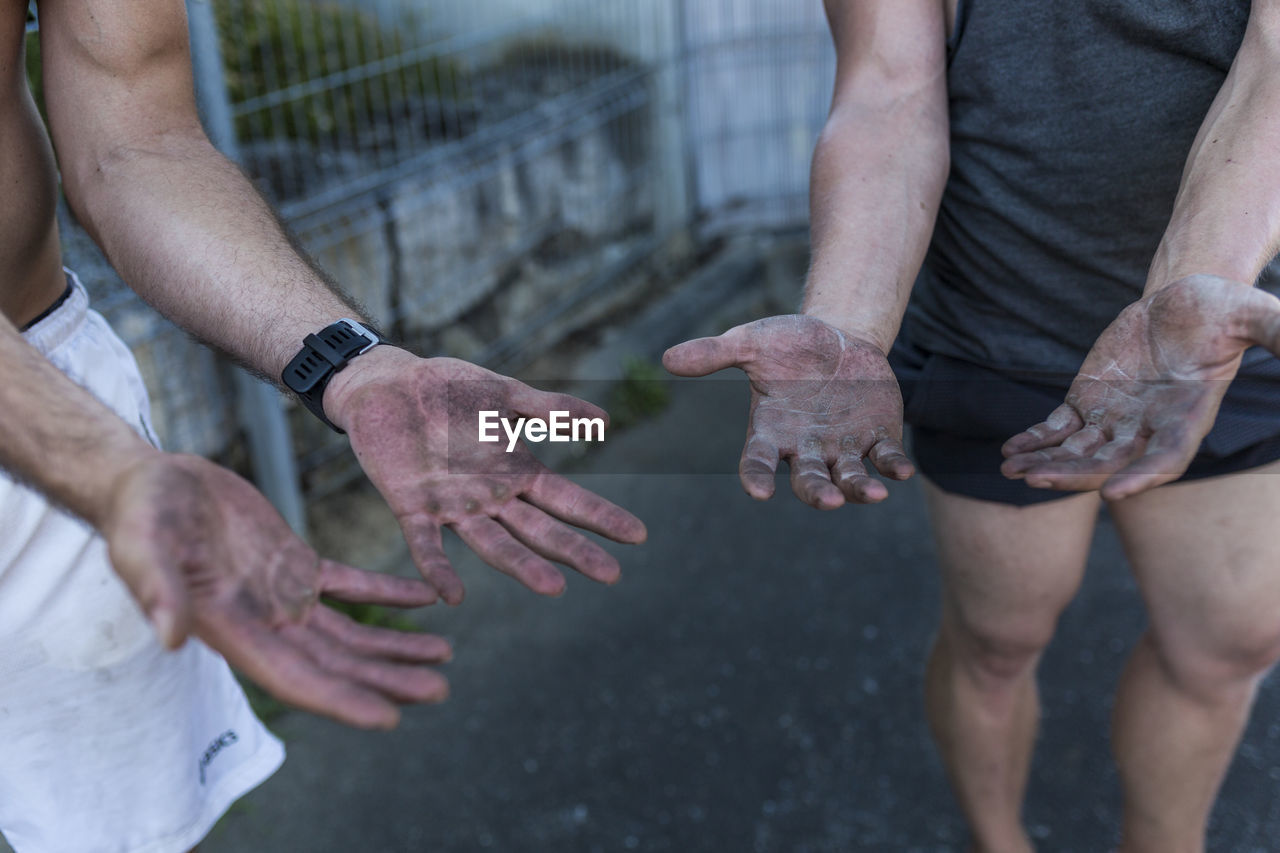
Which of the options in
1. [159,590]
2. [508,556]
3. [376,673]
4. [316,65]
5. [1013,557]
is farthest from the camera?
[316,65]

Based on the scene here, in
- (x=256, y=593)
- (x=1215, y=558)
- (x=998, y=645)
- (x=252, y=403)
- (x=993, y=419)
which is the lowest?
(x=252, y=403)

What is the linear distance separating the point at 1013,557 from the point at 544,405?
0.86 meters

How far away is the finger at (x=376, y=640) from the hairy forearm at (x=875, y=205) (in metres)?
0.76

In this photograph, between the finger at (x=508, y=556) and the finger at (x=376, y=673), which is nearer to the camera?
the finger at (x=376, y=673)

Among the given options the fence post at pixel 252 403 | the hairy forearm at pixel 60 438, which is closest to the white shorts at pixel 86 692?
the hairy forearm at pixel 60 438

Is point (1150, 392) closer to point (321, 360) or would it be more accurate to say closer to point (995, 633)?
point (995, 633)

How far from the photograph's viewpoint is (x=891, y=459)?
1379mm

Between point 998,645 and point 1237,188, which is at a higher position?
point 1237,188

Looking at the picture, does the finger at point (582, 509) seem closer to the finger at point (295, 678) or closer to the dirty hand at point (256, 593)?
the dirty hand at point (256, 593)

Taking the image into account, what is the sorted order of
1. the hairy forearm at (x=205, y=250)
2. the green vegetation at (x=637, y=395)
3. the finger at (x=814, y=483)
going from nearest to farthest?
the finger at (x=814, y=483) → the hairy forearm at (x=205, y=250) → the green vegetation at (x=637, y=395)

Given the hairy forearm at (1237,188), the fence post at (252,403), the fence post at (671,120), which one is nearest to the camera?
the hairy forearm at (1237,188)

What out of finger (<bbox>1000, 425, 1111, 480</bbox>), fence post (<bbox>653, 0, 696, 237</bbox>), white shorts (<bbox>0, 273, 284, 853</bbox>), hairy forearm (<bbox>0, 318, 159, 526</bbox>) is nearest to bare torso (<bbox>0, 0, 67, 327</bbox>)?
white shorts (<bbox>0, 273, 284, 853</bbox>)

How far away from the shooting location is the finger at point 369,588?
1118 millimetres

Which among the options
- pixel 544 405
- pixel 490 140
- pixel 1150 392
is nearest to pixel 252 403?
pixel 490 140
